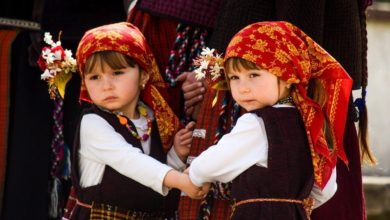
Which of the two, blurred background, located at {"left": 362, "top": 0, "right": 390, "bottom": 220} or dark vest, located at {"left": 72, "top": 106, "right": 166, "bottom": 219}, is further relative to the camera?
blurred background, located at {"left": 362, "top": 0, "right": 390, "bottom": 220}

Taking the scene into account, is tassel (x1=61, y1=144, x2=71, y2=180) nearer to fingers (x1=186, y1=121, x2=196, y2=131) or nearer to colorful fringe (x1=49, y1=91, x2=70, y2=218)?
colorful fringe (x1=49, y1=91, x2=70, y2=218)

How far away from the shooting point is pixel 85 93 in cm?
339

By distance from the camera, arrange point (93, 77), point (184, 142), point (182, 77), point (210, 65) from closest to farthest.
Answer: point (210, 65)
point (93, 77)
point (184, 142)
point (182, 77)

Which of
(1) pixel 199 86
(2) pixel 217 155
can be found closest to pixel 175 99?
(1) pixel 199 86

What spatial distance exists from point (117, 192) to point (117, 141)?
7.2 inches

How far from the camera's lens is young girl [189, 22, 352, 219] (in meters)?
2.85

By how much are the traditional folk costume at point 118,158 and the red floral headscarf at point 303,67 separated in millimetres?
490

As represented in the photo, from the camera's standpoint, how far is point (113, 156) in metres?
3.19

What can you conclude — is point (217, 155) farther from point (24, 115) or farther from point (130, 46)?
point (24, 115)

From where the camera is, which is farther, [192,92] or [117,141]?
[192,92]

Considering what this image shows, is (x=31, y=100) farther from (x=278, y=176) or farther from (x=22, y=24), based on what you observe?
(x=278, y=176)

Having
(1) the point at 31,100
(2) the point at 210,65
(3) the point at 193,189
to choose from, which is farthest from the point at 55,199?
(2) the point at 210,65

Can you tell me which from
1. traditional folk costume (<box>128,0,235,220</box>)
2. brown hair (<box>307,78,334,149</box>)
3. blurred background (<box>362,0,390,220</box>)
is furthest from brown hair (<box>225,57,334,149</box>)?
blurred background (<box>362,0,390,220</box>)

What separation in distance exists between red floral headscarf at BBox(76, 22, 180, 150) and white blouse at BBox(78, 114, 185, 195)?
Answer: 82mm
